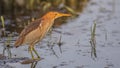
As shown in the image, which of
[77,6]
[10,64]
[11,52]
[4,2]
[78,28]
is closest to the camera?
[10,64]

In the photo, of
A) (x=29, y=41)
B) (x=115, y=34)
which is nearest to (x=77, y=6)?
(x=115, y=34)

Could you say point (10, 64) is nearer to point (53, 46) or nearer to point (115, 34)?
point (53, 46)

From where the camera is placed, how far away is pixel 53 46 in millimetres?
8000

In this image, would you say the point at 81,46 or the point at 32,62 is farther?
the point at 81,46

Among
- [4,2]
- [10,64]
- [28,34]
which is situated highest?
[4,2]

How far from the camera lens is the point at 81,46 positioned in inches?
316

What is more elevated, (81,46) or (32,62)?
(81,46)

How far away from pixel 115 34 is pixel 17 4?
11.9 feet

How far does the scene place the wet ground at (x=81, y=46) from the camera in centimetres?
679

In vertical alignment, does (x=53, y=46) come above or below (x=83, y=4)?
below

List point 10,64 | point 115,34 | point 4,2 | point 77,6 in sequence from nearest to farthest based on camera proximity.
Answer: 1. point 10,64
2. point 115,34
3. point 4,2
4. point 77,6

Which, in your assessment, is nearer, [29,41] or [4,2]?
[29,41]

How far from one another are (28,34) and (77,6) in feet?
19.0

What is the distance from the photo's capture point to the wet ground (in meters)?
6.79
